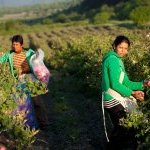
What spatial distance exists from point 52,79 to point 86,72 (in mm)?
3771

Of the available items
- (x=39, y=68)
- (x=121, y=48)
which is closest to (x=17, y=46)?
(x=39, y=68)

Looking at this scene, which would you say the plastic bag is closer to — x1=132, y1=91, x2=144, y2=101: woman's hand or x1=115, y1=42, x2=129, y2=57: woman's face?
x1=115, y1=42, x2=129, y2=57: woman's face

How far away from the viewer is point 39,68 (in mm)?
9195

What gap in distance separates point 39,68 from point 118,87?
2442mm

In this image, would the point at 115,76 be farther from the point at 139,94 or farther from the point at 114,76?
the point at 139,94

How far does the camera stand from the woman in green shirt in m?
7.08

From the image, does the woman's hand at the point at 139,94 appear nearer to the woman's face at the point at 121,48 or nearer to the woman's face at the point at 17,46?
the woman's face at the point at 121,48

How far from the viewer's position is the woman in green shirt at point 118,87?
7.08 m

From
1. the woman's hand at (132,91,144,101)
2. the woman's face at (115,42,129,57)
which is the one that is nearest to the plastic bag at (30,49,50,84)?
the woman's face at (115,42,129,57)

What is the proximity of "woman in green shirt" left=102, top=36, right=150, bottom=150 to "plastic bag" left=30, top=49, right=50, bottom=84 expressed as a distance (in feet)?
6.65

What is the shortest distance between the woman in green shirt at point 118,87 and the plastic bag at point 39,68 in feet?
6.65

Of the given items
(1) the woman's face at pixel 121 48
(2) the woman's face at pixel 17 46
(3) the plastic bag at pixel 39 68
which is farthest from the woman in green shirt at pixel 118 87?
(2) the woman's face at pixel 17 46

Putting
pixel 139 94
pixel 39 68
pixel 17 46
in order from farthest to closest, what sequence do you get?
pixel 17 46 < pixel 39 68 < pixel 139 94

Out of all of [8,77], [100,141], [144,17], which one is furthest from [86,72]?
[144,17]
